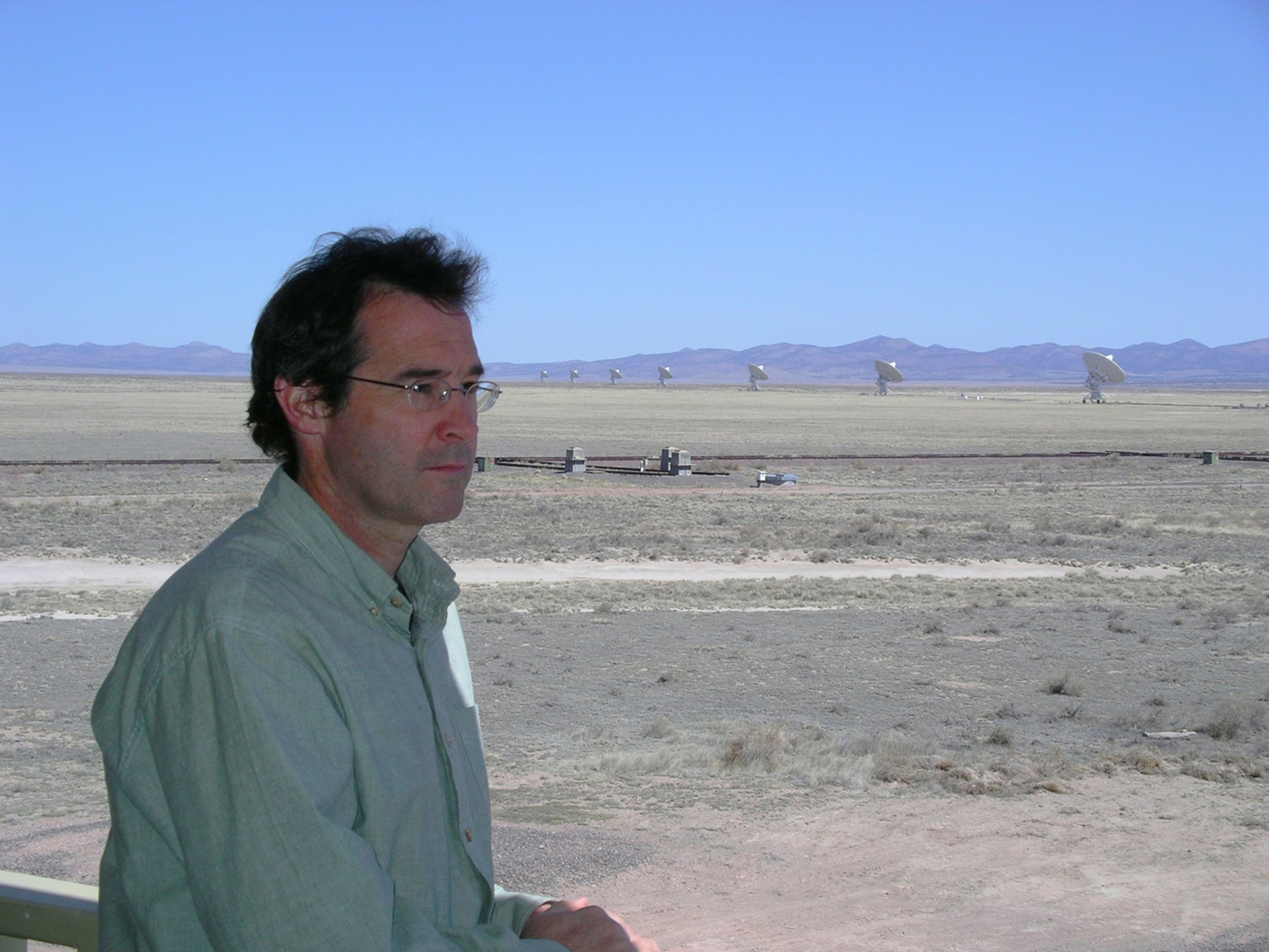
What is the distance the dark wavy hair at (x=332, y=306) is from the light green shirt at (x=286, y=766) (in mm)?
158

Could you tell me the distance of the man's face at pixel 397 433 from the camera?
5.68 ft

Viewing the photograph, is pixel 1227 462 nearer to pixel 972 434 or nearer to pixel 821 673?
pixel 972 434

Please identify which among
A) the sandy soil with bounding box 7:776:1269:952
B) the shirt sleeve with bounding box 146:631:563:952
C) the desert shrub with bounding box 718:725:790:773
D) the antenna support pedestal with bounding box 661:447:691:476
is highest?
the shirt sleeve with bounding box 146:631:563:952

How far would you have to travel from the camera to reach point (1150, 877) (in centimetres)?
569

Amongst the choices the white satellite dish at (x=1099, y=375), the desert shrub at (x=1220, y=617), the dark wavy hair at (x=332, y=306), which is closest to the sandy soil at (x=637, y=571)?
the desert shrub at (x=1220, y=617)

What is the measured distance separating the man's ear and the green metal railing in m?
0.81

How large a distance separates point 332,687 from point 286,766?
0.47 ft

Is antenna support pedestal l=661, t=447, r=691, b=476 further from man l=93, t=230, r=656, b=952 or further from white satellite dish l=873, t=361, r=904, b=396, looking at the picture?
white satellite dish l=873, t=361, r=904, b=396

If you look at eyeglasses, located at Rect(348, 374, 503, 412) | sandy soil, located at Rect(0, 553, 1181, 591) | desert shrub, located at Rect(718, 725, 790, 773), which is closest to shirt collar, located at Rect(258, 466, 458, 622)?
eyeglasses, located at Rect(348, 374, 503, 412)

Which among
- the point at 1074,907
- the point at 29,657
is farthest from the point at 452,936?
the point at 29,657

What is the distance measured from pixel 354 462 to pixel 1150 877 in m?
5.12

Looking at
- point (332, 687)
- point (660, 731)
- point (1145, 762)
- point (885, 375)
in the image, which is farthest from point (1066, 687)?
point (885, 375)

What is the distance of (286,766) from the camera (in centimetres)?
134

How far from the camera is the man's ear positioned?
176 cm
